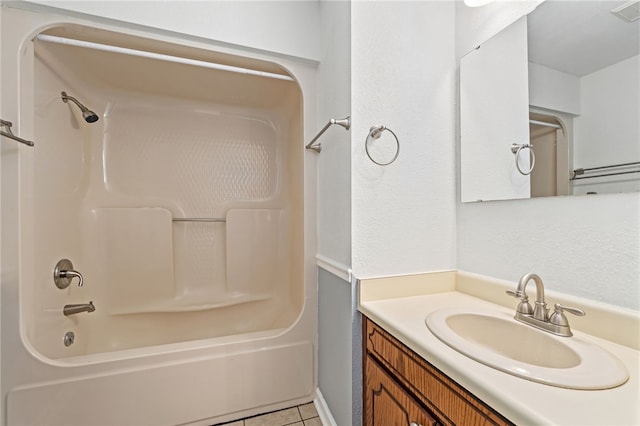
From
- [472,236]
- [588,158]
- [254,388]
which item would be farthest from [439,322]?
[254,388]

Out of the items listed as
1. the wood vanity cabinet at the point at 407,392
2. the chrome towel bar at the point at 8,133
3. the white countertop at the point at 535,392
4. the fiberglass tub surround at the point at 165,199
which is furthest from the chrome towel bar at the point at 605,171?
the chrome towel bar at the point at 8,133

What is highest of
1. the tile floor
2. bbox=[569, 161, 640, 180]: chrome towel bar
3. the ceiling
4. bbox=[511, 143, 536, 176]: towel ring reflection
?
the ceiling

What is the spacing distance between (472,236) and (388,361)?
648mm

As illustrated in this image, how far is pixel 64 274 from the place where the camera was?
4.64ft

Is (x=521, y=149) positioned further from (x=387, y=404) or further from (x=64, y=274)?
(x=64, y=274)

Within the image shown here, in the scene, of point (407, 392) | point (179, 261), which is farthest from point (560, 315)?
point (179, 261)

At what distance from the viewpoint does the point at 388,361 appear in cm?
87

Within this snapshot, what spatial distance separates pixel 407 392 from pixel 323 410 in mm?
788

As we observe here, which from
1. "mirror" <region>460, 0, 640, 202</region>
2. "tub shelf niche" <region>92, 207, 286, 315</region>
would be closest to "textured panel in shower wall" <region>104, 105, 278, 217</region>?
"tub shelf niche" <region>92, 207, 286, 315</region>

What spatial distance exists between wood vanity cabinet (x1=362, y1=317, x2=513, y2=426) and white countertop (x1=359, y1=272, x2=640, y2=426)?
37 millimetres

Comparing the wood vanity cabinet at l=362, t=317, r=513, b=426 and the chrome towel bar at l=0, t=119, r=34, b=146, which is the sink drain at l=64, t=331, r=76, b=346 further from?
the wood vanity cabinet at l=362, t=317, r=513, b=426

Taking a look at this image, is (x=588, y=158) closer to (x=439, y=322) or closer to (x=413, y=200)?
(x=413, y=200)

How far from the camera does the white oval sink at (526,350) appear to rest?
526 mm

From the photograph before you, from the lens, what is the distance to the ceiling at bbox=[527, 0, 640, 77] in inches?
29.3
